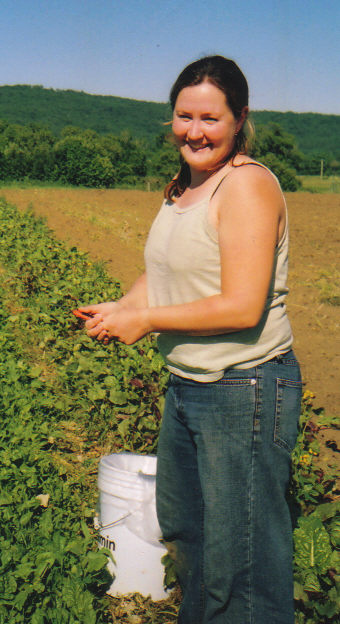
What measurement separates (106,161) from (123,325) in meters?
35.1

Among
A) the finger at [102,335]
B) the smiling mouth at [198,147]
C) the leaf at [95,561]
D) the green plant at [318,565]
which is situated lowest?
the green plant at [318,565]

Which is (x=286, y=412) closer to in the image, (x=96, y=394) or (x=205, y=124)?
(x=205, y=124)

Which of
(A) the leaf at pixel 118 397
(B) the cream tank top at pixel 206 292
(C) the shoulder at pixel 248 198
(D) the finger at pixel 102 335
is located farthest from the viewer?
(A) the leaf at pixel 118 397

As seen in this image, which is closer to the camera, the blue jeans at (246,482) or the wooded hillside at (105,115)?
the blue jeans at (246,482)

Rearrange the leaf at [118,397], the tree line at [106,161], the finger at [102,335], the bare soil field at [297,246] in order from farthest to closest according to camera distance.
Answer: the tree line at [106,161], the bare soil field at [297,246], the leaf at [118,397], the finger at [102,335]

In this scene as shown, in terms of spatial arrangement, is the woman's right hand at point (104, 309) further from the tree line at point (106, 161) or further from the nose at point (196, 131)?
the tree line at point (106, 161)

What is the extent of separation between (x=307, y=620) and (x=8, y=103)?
334ft

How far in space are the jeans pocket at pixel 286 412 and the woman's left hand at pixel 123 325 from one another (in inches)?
14.8

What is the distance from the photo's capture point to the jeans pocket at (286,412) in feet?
5.13

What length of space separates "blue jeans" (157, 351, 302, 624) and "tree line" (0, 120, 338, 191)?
3146 centimetres

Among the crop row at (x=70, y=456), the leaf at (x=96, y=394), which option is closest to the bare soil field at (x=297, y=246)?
the crop row at (x=70, y=456)

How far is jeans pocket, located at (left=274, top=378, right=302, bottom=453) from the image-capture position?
1.56 m

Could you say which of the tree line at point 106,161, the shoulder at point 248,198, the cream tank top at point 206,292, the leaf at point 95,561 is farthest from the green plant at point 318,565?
the tree line at point 106,161

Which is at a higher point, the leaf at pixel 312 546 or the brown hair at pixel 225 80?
the brown hair at pixel 225 80
